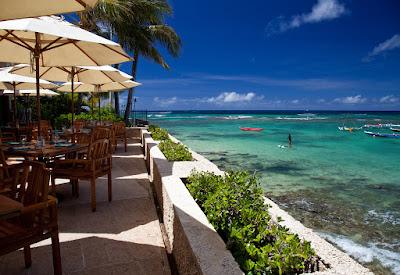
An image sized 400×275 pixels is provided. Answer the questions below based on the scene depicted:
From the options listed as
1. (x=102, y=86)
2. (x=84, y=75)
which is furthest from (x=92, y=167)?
(x=102, y=86)

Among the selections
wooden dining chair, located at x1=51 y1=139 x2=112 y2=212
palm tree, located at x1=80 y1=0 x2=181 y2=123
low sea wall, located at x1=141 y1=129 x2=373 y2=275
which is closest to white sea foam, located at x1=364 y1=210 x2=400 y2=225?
low sea wall, located at x1=141 y1=129 x2=373 y2=275

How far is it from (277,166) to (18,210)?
12.1m

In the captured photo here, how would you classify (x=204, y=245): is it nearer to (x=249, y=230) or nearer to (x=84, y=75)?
(x=249, y=230)

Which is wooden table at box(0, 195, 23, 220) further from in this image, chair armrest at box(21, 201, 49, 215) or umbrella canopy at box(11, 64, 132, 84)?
umbrella canopy at box(11, 64, 132, 84)

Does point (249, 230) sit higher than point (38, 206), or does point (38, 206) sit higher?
point (38, 206)

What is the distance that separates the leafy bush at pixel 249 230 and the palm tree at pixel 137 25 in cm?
1345

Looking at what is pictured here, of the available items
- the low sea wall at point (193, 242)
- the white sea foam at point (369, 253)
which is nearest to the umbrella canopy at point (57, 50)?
the low sea wall at point (193, 242)

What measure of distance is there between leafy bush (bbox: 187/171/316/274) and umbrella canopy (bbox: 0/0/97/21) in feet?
7.26

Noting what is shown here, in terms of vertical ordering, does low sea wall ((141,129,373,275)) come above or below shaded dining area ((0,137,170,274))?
above

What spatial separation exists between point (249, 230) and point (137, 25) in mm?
17256

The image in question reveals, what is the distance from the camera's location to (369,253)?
5.19 m

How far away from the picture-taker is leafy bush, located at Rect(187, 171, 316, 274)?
200cm

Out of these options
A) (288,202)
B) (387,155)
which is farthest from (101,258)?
(387,155)

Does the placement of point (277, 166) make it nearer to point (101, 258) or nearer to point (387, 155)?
point (387, 155)
